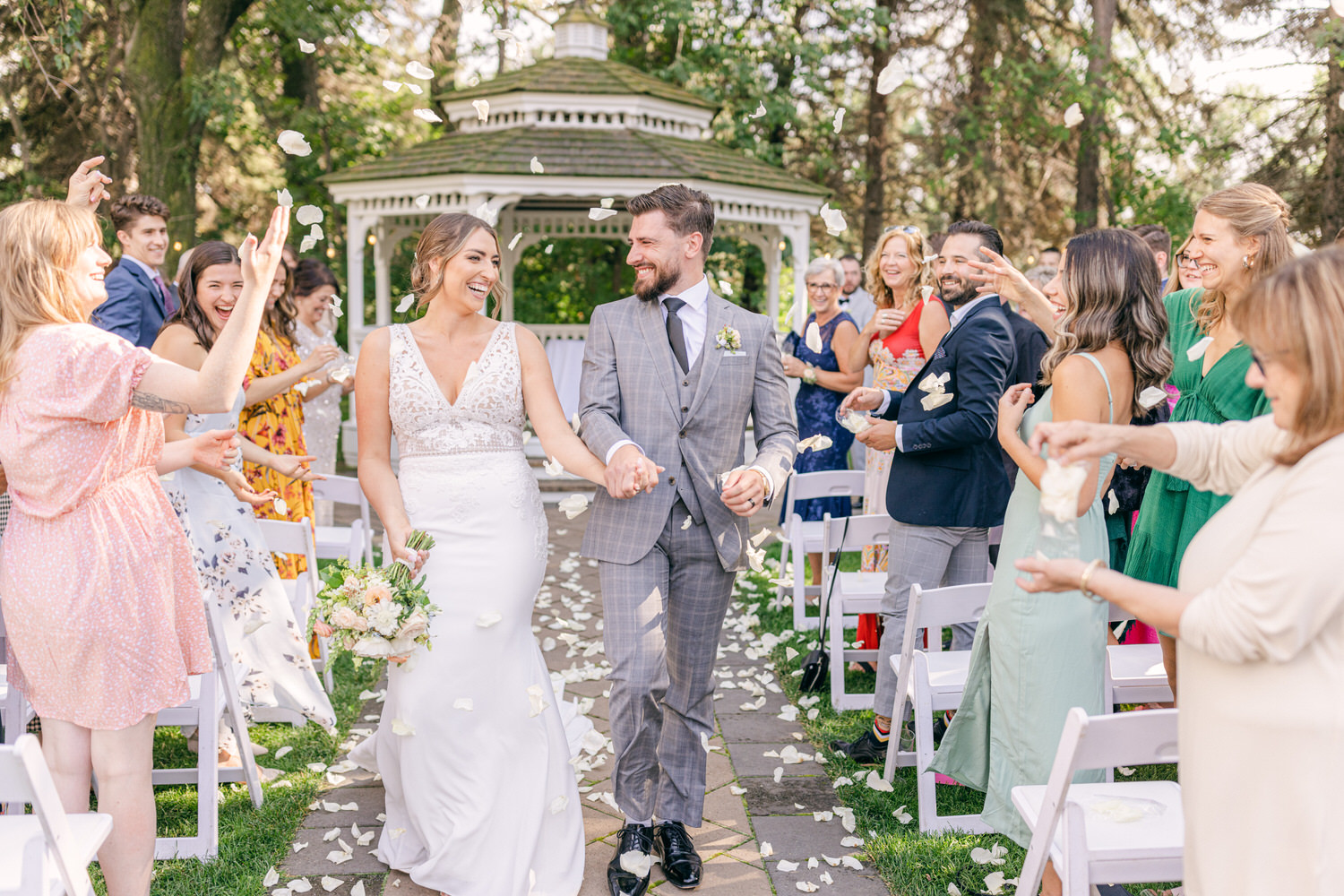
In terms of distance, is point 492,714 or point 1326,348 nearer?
point 1326,348

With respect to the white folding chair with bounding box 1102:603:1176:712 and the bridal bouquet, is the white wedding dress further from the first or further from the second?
the white folding chair with bounding box 1102:603:1176:712

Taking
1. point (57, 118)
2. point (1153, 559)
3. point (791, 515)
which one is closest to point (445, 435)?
point (1153, 559)

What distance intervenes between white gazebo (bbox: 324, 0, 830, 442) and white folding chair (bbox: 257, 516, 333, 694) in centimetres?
726

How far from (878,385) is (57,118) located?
15.3 metres

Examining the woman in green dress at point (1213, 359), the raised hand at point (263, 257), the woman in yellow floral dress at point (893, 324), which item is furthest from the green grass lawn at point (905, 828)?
the raised hand at point (263, 257)

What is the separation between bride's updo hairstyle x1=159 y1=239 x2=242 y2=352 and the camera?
4602 mm

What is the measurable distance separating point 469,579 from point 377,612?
0.41 m

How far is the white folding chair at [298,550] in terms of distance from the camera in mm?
5074

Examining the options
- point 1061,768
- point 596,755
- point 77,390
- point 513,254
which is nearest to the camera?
point 1061,768

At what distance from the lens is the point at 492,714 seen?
140 inches

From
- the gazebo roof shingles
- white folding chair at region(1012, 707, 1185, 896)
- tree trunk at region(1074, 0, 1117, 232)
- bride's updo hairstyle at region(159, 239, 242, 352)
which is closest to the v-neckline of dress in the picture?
bride's updo hairstyle at region(159, 239, 242, 352)

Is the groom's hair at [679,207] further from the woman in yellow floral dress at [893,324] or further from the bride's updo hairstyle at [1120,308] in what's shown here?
the woman in yellow floral dress at [893,324]

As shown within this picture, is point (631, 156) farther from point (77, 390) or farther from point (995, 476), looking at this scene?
point (77, 390)

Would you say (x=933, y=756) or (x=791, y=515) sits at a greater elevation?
(x=791, y=515)
